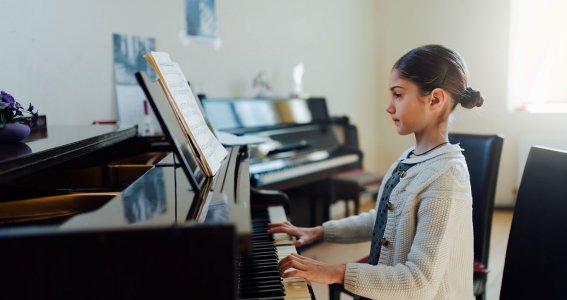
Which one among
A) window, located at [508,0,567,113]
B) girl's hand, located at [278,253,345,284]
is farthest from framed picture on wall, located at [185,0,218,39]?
window, located at [508,0,567,113]

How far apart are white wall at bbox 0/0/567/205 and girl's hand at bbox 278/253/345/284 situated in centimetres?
163

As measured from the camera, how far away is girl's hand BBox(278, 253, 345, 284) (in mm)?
1147

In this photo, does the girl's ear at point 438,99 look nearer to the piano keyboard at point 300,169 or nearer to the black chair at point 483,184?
the black chair at point 483,184

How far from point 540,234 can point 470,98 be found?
40 centimetres

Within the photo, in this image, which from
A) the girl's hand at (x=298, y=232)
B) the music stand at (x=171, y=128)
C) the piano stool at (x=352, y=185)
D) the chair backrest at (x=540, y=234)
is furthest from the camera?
the piano stool at (x=352, y=185)

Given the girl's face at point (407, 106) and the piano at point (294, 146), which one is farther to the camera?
the piano at point (294, 146)

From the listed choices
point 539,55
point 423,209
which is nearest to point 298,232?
point 423,209

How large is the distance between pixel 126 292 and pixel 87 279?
0.20ft

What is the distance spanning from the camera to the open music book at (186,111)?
1228 millimetres

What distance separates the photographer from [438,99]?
50.9 inches

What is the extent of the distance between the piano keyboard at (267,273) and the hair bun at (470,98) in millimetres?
643

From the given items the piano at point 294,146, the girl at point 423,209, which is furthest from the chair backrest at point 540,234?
the piano at point 294,146

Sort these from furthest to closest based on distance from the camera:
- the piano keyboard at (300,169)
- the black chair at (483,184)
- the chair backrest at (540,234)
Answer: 1. the piano keyboard at (300,169)
2. the black chair at (483,184)
3. the chair backrest at (540,234)

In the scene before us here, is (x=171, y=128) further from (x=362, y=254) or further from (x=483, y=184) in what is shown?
(x=362, y=254)
